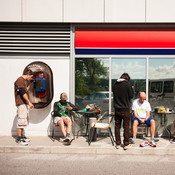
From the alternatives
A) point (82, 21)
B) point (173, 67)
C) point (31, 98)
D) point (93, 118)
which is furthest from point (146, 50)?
point (31, 98)

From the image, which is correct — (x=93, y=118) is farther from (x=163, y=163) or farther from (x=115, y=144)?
(x=163, y=163)

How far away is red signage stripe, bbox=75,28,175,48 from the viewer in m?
6.65

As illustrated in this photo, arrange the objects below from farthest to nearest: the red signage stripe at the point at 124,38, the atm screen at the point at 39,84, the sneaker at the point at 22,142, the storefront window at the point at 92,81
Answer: the storefront window at the point at 92,81 → the red signage stripe at the point at 124,38 → the atm screen at the point at 39,84 → the sneaker at the point at 22,142

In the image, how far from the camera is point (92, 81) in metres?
6.79

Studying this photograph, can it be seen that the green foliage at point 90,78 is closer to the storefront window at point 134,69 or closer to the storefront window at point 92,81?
the storefront window at point 92,81

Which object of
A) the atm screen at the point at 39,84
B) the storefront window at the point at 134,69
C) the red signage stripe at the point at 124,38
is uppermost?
the red signage stripe at the point at 124,38

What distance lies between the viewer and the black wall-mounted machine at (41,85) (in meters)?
6.47

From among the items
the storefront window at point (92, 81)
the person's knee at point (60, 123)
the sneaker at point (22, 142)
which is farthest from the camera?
the storefront window at point (92, 81)

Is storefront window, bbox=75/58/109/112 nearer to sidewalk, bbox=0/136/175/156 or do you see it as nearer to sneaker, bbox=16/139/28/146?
sidewalk, bbox=0/136/175/156

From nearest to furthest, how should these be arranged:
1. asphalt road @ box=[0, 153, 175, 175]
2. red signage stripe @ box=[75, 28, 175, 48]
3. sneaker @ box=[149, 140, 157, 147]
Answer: asphalt road @ box=[0, 153, 175, 175] → sneaker @ box=[149, 140, 157, 147] → red signage stripe @ box=[75, 28, 175, 48]

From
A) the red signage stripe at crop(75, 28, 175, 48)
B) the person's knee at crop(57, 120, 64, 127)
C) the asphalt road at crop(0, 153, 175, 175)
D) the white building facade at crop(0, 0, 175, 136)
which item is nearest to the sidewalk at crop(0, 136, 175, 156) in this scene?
the asphalt road at crop(0, 153, 175, 175)
